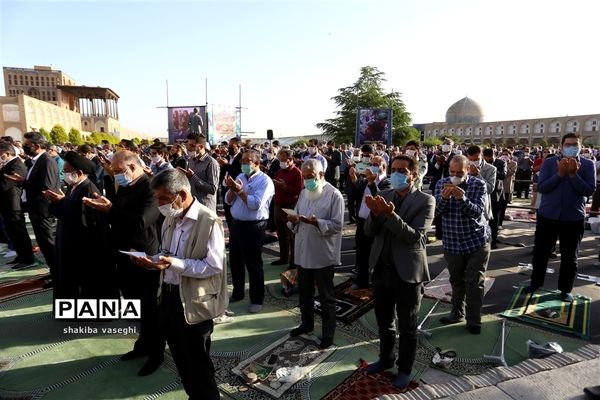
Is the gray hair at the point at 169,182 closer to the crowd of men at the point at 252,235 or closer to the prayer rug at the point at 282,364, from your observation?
the crowd of men at the point at 252,235

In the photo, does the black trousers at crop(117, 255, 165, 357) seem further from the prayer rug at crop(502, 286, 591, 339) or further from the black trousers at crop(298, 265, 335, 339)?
the prayer rug at crop(502, 286, 591, 339)

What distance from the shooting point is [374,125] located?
28078 millimetres

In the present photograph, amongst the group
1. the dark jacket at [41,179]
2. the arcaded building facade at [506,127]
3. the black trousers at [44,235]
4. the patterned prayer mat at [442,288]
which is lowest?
the patterned prayer mat at [442,288]

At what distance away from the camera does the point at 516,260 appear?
6.25 metres

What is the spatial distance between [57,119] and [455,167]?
69211 mm

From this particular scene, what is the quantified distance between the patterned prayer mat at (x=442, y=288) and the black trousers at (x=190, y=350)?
3321 millimetres

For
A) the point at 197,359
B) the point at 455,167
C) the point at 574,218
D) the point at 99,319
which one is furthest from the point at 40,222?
the point at 574,218

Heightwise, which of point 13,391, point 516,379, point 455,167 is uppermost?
point 455,167

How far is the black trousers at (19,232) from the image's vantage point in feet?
19.8

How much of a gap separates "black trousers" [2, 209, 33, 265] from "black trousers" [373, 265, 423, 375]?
613 cm

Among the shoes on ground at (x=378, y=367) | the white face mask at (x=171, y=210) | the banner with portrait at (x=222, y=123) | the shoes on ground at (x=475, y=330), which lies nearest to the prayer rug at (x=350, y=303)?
the shoes on ground at (x=378, y=367)

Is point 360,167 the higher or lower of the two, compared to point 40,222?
higher

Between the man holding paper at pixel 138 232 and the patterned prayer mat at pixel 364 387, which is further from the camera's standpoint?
the man holding paper at pixel 138 232

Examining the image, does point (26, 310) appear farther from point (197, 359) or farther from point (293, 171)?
point (293, 171)
